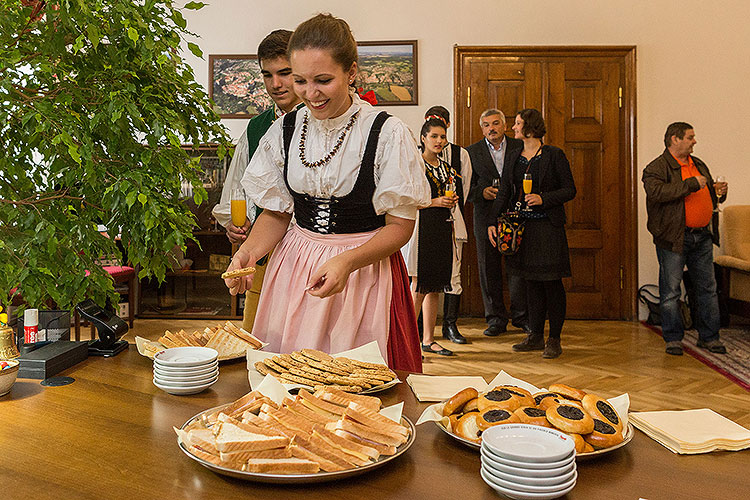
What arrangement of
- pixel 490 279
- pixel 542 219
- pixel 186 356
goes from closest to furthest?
pixel 186 356 < pixel 542 219 < pixel 490 279

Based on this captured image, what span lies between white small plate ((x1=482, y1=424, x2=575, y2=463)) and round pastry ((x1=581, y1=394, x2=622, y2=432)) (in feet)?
0.45

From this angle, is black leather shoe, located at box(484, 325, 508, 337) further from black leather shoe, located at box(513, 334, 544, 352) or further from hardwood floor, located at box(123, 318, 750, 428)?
black leather shoe, located at box(513, 334, 544, 352)

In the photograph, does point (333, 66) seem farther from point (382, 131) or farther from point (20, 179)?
point (20, 179)

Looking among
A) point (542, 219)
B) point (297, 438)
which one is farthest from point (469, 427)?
point (542, 219)

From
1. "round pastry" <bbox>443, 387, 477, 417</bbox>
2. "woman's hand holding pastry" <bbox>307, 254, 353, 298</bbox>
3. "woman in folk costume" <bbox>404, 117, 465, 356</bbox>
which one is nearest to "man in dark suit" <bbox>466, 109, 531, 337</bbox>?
"woman in folk costume" <bbox>404, 117, 465, 356</bbox>

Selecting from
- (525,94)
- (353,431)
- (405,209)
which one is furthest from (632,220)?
(353,431)

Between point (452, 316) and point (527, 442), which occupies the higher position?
point (527, 442)

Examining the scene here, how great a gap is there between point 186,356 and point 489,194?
4.07 m

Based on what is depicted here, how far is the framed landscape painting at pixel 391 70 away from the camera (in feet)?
19.1

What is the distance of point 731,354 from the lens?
4418 mm

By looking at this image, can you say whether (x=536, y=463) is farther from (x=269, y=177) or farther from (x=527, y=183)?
(x=527, y=183)

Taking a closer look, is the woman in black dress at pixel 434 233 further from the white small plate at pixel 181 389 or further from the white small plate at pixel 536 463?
the white small plate at pixel 536 463

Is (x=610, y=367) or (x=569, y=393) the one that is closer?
(x=569, y=393)

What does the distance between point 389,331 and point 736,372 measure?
9.95 ft
